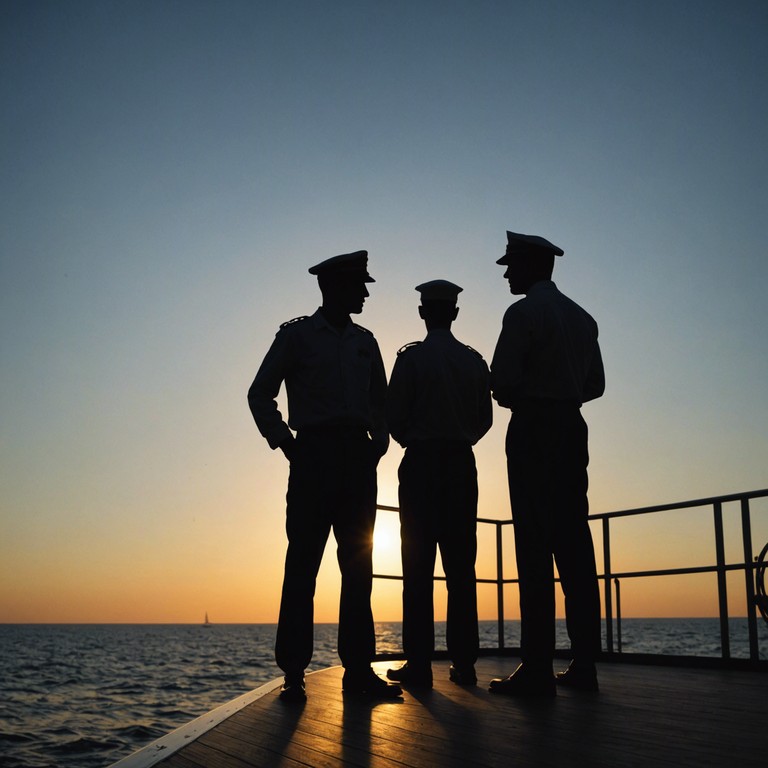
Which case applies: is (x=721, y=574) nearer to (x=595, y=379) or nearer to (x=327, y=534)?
(x=595, y=379)

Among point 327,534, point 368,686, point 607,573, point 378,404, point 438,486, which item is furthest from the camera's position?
point 607,573

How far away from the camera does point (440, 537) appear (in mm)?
4449

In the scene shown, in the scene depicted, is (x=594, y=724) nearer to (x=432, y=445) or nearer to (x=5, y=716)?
(x=432, y=445)

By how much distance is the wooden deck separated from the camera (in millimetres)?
2244

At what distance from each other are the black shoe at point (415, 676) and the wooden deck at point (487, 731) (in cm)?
9

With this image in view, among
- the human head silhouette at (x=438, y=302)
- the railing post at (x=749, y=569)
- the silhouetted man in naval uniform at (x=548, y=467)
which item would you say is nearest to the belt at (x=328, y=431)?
the silhouetted man in naval uniform at (x=548, y=467)

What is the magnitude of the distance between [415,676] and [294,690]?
2.57ft

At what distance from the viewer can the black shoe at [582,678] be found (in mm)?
3918

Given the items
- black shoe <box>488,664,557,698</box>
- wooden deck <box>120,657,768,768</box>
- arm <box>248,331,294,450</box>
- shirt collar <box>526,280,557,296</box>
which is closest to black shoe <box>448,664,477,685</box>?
wooden deck <box>120,657,768,768</box>

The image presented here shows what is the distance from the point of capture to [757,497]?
524 cm

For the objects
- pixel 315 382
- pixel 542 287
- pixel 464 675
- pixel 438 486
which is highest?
pixel 542 287

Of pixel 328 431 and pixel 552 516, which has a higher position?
pixel 328 431

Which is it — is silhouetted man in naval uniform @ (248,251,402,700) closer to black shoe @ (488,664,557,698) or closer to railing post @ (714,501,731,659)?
black shoe @ (488,664,557,698)

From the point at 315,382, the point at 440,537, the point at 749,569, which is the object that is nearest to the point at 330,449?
the point at 315,382
